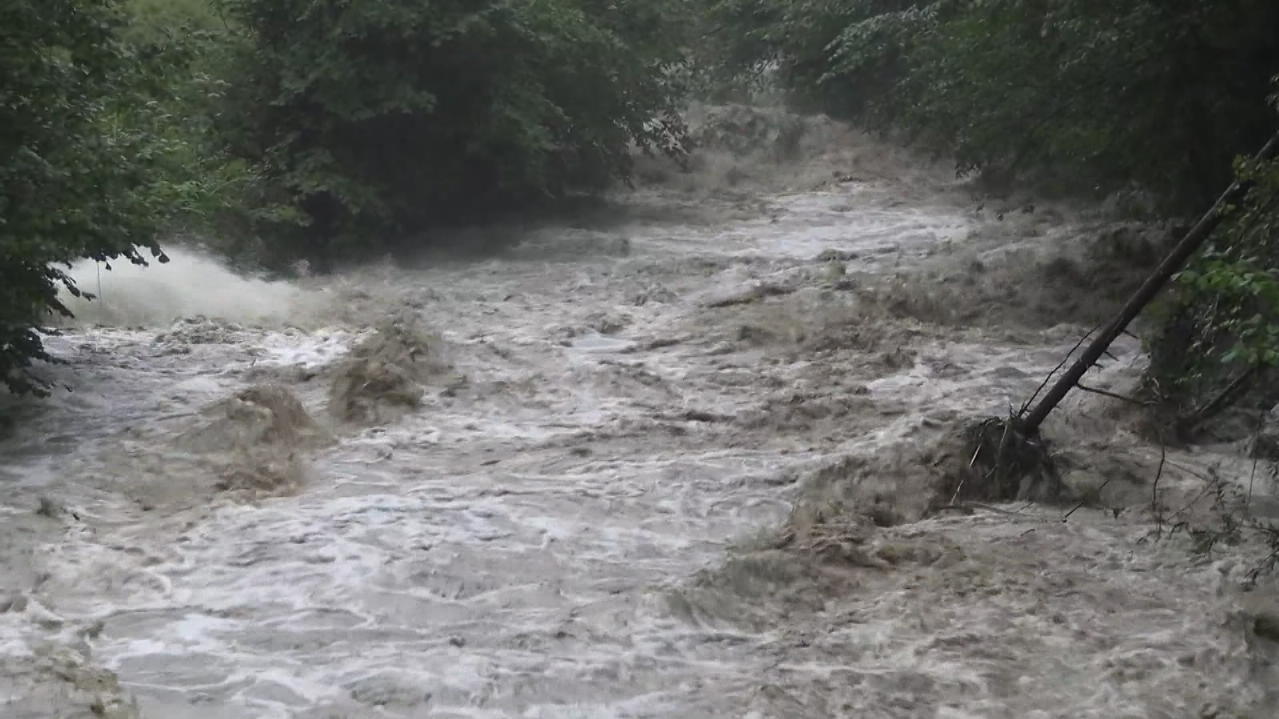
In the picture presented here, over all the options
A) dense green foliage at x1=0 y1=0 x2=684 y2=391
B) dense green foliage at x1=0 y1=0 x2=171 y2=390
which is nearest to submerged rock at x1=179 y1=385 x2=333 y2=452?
dense green foliage at x1=0 y1=0 x2=171 y2=390

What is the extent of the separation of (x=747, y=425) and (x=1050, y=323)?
12.7 ft

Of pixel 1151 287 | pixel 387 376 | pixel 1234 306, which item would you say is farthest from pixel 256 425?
pixel 1234 306

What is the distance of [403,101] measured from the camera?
49.1 feet

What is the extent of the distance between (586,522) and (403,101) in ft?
28.3

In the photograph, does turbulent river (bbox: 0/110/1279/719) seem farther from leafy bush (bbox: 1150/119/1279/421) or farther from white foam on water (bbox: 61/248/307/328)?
leafy bush (bbox: 1150/119/1279/421)

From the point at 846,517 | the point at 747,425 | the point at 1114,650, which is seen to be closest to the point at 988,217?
the point at 747,425

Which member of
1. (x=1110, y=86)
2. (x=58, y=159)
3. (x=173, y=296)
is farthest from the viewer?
(x=173, y=296)

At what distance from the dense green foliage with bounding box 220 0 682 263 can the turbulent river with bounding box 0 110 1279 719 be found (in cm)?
210

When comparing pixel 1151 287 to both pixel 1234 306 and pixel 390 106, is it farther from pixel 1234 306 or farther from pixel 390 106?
pixel 390 106

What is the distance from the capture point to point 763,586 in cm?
659

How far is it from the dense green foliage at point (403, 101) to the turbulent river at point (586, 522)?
6.88ft

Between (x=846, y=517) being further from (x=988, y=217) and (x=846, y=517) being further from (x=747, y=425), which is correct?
(x=988, y=217)

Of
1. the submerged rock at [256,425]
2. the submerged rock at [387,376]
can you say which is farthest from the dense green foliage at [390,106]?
the submerged rock at [256,425]

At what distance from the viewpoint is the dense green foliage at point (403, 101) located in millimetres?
15031
